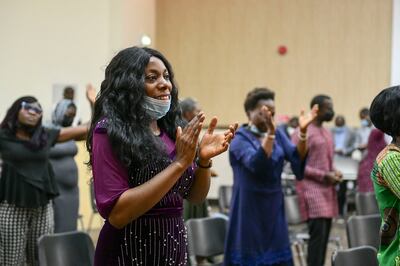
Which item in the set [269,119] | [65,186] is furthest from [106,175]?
[65,186]

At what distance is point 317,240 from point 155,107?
136 inches

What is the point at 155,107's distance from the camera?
78.6 inches

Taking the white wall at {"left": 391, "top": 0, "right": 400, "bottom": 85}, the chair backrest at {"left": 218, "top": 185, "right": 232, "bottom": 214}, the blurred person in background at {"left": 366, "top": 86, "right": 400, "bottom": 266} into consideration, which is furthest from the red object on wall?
the blurred person in background at {"left": 366, "top": 86, "right": 400, "bottom": 266}

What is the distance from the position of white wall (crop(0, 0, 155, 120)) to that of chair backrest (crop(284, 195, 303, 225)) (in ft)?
11.3

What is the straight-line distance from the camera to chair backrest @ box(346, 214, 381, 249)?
3.90 m

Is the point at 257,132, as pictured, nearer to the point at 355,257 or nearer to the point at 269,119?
the point at 269,119

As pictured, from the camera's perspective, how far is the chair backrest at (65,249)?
313 cm

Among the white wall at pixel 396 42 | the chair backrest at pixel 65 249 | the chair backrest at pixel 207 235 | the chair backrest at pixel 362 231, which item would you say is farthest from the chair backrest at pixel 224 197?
the white wall at pixel 396 42

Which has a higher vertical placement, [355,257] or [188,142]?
[188,142]

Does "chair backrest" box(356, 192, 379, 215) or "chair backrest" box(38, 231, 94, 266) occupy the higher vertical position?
"chair backrest" box(38, 231, 94, 266)

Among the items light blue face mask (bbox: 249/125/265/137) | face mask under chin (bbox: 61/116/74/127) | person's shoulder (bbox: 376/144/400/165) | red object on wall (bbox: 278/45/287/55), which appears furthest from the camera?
red object on wall (bbox: 278/45/287/55)

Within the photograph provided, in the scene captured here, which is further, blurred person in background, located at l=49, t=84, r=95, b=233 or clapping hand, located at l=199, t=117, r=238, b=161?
blurred person in background, located at l=49, t=84, r=95, b=233

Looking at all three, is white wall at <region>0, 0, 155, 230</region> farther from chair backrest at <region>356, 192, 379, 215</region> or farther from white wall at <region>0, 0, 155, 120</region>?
chair backrest at <region>356, 192, 379, 215</region>

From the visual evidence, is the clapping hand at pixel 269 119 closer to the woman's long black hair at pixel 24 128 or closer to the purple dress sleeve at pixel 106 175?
the woman's long black hair at pixel 24 128
